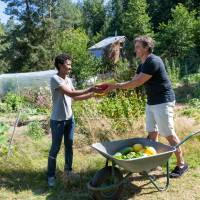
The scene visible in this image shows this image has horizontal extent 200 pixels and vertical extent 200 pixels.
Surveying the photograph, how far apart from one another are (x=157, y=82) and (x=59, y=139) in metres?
1.46

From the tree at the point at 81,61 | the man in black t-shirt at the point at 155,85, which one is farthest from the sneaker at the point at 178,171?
the tree at the point at 81,61

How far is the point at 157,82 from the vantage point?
5.15 metres

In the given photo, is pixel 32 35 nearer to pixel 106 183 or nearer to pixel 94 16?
pixel 94 16

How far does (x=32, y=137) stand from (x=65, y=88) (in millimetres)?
3406

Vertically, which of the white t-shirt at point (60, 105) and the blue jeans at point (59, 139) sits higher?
the white t-shirt at point (60, 105)

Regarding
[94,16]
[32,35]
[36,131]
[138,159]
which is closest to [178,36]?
[32,35]

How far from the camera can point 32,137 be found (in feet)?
26.9

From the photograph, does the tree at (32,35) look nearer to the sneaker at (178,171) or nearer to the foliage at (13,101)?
the foliage at (13,101)

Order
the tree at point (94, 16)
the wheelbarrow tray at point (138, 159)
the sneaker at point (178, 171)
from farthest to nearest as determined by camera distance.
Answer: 1. the tree at point (94, 16)
2. the sneaker at point (178, 171)
3. the wheelbarrow tray at point (138, 159)

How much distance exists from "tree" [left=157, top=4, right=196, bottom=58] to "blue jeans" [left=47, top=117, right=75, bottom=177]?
2386cm

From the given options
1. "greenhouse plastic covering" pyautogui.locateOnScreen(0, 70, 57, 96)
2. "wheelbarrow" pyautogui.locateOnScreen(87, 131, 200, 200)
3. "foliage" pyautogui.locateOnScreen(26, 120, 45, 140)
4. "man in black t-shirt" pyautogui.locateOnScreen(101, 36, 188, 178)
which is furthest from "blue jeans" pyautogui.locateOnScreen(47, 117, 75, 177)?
"greenhouse plastic covering" pyautogui.locateOnScreen(0, 70, 57, 96)

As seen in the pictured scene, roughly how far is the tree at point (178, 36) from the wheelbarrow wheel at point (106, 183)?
24527 mm

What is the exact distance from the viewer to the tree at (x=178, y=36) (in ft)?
94.5

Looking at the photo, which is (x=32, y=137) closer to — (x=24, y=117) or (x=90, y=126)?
(x=90, y=126)
